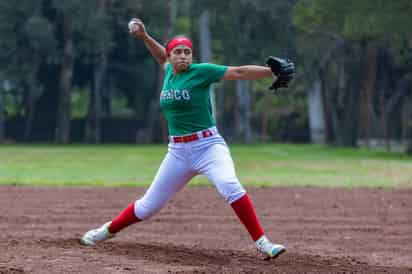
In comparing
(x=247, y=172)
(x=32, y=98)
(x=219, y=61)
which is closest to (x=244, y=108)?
(x=219, y=61)

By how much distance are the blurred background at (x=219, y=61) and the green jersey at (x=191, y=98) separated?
83.5ft

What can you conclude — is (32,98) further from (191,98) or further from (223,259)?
(191,98)

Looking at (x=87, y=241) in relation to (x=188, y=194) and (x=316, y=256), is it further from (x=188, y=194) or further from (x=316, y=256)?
(x=188, y=194)

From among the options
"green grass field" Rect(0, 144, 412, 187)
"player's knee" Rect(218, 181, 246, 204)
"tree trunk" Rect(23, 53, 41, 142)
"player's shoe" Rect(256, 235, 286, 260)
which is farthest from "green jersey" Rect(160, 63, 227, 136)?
"tree trunk" Rect(23, 53, 41, 142)

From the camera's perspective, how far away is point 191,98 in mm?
9234

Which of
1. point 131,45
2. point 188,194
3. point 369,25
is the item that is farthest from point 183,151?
point 131,45

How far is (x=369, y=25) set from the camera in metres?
34.1

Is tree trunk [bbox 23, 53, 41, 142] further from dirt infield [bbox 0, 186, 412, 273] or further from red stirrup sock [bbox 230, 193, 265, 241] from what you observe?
red stirrup sock [bbox 230, 193, 265, 241]

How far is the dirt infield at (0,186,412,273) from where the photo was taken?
29.4 feet

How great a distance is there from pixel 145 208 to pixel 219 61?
63.7 metres

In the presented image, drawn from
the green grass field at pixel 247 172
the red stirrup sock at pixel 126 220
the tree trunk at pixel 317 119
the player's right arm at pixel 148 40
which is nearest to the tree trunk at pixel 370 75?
the tree trunk at pixel 317 119

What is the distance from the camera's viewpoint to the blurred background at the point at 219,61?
1768 inches

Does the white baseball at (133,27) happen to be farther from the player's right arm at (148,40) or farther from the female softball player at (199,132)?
the female softball player at (199,132)

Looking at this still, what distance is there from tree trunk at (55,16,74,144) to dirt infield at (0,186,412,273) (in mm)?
37526
